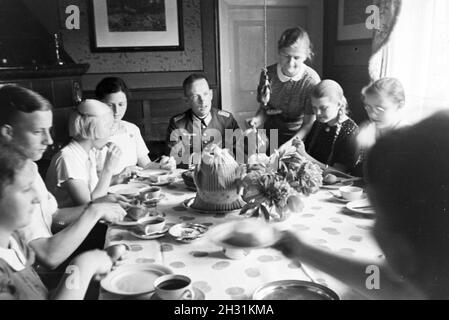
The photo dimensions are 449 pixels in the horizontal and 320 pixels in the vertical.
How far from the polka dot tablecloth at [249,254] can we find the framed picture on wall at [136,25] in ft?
8.11

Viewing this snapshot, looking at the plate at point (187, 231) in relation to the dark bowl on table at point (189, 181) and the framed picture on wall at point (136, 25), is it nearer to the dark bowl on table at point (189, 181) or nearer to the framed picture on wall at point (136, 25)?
the dark bowl on table at point (189, 181)

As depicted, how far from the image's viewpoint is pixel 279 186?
3.67 feet

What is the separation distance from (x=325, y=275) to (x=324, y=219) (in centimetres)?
33

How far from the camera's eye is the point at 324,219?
1254mm

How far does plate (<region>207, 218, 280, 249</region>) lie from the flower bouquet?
0.04 m

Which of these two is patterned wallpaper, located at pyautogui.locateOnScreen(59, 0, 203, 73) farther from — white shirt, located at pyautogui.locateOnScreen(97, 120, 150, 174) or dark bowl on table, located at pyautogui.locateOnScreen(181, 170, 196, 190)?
dark bowl on table, located at pyautogui.locateOnScreen(181, 170, 196, 190)

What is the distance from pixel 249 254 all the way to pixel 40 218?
1.86 feet

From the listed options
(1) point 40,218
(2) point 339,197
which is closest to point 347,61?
(2) point 339,197

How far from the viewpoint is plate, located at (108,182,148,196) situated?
1.51 m

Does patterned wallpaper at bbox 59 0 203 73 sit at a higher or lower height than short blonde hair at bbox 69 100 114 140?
higher

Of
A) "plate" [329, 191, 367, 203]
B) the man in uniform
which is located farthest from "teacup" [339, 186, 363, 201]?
the man in uniform
